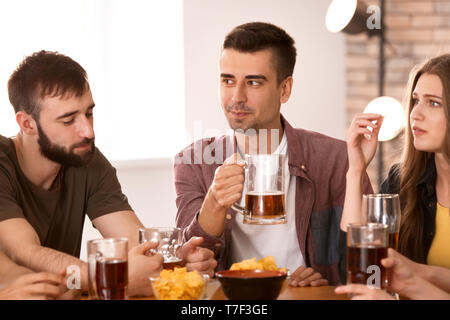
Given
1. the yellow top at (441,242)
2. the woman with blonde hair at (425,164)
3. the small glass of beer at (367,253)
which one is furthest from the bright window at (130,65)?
the small glass of beer at (367,253)

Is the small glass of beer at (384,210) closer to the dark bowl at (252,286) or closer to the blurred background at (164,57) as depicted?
the dark bowl at (252,286)

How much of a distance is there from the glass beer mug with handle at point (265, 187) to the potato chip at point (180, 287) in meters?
0.34

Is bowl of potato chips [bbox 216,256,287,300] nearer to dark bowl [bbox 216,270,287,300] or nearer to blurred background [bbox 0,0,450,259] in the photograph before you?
dark bowl [bbox 216,270,287,300]

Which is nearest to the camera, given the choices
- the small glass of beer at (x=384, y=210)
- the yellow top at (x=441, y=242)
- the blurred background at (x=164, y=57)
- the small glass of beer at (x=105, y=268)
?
the small glass of beer at (x=105, y=268)

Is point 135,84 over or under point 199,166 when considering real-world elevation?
over

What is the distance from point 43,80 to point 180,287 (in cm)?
112

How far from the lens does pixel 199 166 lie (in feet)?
8.45

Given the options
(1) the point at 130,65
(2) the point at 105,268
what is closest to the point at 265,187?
(2) the point at 105,268

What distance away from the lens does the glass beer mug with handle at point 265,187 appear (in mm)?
1780

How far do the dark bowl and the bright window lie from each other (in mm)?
2759

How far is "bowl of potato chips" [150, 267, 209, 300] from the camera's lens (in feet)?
4.96

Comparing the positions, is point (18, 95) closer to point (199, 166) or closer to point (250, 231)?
point (199, 166)

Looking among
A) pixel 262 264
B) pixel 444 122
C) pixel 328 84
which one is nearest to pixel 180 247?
pixel 262 264

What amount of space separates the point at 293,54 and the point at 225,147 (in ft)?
1.73
